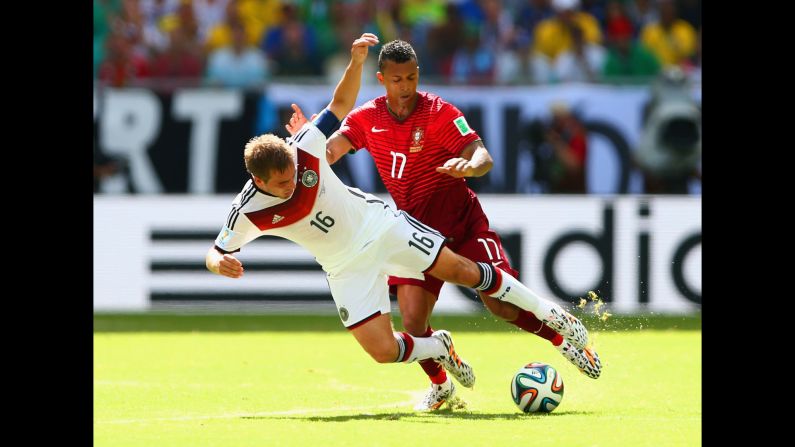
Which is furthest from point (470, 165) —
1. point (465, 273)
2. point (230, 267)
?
point (230, 267)

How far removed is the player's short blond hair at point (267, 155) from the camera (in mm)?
8227

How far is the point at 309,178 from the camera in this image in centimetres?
865

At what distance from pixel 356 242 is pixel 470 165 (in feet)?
3.18

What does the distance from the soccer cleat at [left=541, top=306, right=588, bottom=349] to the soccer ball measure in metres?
0.38

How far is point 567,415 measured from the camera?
8734mm

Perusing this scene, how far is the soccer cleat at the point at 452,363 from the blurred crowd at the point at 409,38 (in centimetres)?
980

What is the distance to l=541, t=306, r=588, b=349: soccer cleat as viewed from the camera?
9195 mm

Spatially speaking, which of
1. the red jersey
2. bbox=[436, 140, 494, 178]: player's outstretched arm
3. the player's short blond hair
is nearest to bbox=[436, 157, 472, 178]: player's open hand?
bbox=[436, 140, 494, 178]: player's outstretched arm

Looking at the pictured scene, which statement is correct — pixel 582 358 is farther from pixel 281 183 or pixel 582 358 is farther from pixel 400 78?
pixel 281 183

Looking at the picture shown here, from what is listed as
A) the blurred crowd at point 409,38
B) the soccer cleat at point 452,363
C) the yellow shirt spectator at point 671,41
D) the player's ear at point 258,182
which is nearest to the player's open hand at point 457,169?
the player's ear at point 258,182

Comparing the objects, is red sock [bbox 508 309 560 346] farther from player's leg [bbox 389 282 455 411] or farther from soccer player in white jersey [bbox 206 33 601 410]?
player's leg [bbox 389 282 455 411]

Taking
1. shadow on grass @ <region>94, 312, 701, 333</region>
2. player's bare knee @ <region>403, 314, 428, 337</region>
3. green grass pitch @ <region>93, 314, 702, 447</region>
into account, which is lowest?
shadow on grass @ <region>94, 312, 701, 333</region>
